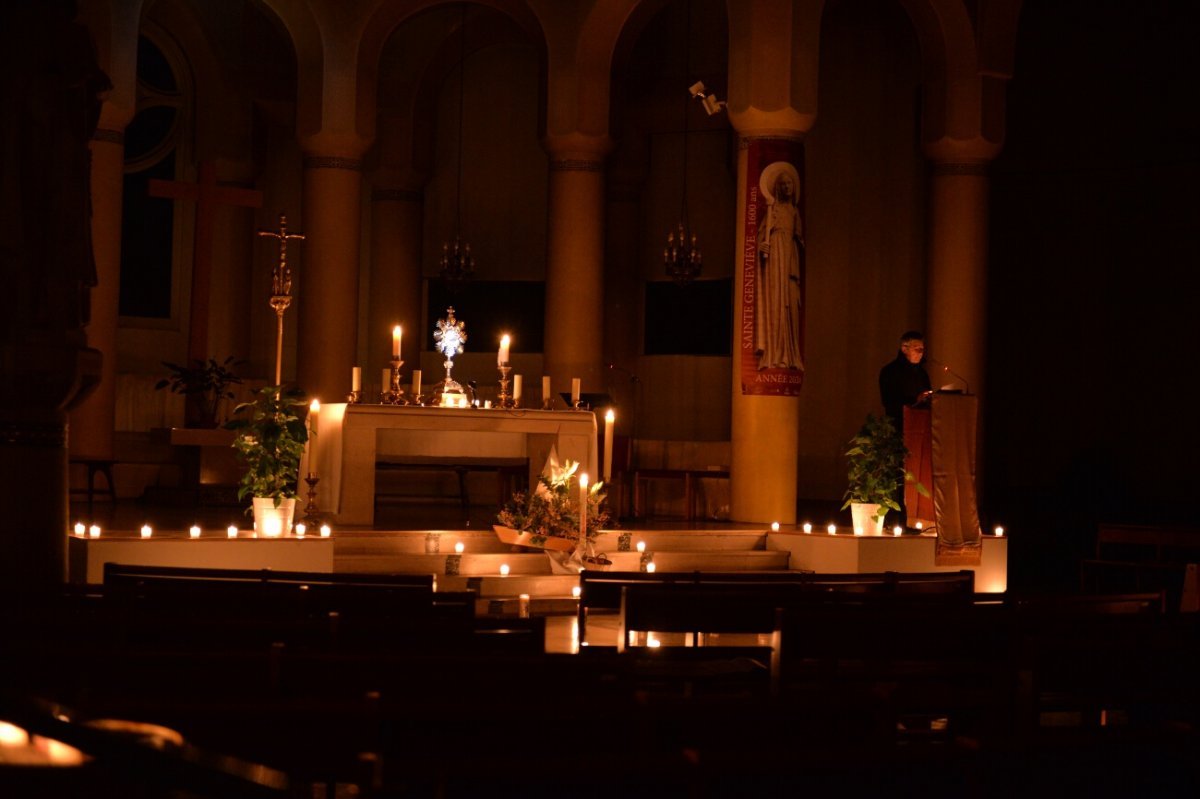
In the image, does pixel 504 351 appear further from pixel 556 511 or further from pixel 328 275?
pixel 328 275

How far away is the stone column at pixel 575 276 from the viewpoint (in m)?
15.8

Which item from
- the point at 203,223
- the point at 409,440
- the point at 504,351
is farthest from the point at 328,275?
the point at 504,351

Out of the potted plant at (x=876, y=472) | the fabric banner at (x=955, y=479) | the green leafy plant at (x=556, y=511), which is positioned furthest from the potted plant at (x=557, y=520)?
the fabric banner at (x=955, y=479)

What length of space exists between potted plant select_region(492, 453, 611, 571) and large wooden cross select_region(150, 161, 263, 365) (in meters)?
5.72

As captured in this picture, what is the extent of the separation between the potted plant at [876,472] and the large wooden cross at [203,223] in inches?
273

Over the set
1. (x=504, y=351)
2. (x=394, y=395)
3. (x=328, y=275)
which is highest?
(x=328, y=275)

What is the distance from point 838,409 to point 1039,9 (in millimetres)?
5531

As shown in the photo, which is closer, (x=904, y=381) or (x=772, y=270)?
(x=904, y=381)

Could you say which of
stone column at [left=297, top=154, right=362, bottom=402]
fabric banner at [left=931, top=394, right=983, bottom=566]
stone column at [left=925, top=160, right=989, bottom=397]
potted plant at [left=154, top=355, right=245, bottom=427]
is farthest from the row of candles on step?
stone column at [left=925, top=160, right=989, bottom=397]

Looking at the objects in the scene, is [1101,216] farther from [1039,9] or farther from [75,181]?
[75,181]

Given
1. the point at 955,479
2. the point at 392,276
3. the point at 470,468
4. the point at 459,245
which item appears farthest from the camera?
the point at 392,276

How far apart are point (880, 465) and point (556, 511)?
2.73 m

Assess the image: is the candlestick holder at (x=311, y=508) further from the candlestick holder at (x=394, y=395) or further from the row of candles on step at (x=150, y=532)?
the candlestick holder at (x=394, y=395)

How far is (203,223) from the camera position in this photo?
15.3m
